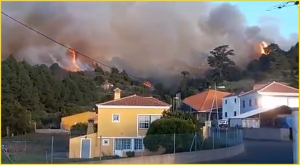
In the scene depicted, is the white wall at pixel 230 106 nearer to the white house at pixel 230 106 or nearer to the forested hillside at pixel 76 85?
the white house at pixel 230 106

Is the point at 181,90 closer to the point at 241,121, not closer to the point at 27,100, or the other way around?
the point at 241,121

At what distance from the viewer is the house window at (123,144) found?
1568cm

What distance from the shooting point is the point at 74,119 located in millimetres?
24891

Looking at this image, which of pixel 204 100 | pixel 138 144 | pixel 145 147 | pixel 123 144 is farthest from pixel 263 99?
pixel 145 147

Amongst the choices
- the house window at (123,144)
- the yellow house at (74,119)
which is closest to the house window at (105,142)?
the house window at (123,144)

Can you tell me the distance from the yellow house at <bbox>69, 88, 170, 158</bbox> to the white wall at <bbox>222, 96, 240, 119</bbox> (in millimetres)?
4563

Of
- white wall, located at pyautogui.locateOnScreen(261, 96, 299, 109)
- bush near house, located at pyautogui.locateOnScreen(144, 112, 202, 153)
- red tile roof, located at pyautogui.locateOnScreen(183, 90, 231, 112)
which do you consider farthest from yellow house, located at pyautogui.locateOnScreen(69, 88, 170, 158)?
white wall, located at pyautogui.locateOnScreen(261, 96, 299, 109)

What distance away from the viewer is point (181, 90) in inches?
953

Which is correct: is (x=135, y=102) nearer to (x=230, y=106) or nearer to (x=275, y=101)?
(x=230, y=106)

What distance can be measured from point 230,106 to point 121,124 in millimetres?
6887

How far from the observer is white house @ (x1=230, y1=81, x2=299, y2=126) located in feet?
62.0

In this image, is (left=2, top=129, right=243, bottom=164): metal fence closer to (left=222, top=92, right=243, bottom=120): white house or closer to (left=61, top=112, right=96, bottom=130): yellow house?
(left=222, top=92, right=243, bottom=120): white house

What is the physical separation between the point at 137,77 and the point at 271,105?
893cm

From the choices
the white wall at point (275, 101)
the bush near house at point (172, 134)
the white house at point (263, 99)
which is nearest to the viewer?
the bush near house at point (172, 134)
